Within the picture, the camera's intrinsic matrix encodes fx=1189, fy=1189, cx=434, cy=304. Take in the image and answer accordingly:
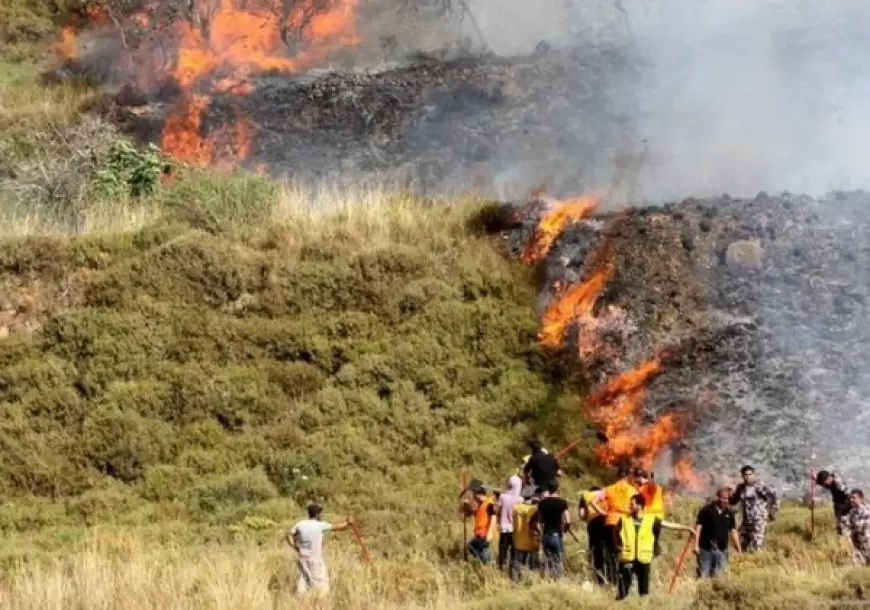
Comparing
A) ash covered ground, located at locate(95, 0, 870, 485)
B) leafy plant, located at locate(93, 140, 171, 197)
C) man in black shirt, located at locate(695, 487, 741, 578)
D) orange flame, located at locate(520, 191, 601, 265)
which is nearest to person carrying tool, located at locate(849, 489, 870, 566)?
man in black shirt, located at locate(695, 487, 741, 578)

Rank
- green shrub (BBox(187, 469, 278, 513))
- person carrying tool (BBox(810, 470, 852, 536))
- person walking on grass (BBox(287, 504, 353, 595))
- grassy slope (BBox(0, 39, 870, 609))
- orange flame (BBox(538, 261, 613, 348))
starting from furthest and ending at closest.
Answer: orange flame (BBox(538, 261, 613, 348)), green shrub (BBox(187, 469, 278, 513)), grassy slope (BBox(0, 39, 870, 609)), person carrying tool (BBox(810, 470, 852, 536)), person walking on grass (BBox(287, 504, 353, 595))

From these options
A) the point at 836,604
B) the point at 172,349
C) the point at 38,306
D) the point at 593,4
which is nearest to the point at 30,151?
the point at 38,306

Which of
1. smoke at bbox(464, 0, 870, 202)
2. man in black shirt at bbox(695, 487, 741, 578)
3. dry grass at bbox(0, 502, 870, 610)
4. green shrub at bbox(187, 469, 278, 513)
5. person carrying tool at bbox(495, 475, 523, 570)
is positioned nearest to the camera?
dry grass at bbox(0, 502, 870, 610)

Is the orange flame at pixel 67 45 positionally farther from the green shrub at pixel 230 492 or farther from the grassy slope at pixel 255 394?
the green shrub at pixel 230 492

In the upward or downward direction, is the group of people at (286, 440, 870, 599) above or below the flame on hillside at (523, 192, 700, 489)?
below

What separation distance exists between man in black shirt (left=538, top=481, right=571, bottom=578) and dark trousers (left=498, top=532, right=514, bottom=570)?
2.39 ft

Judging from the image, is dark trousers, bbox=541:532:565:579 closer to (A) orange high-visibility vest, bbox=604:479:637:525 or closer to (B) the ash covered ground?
(A) orange high-visibility vest, bbox=604:479:637:525

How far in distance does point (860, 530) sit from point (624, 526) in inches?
117

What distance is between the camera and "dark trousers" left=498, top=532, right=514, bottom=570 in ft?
42.0

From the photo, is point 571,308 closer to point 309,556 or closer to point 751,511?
point 751,511

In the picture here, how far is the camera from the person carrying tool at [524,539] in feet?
40.4

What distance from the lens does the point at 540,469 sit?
45.2 ft

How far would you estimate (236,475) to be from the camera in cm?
1670

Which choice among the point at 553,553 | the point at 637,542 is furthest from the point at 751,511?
the point at 637,542
